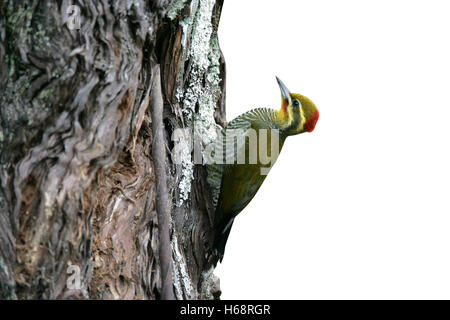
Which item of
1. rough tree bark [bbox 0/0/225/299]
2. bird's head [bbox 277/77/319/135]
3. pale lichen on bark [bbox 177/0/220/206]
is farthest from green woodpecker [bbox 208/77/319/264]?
rough tree bark [bbox 0/0/225/299]

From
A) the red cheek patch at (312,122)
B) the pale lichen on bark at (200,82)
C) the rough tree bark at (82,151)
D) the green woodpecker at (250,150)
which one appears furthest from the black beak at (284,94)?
the rough tree bark at (82,151)

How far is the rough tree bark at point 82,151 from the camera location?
2.27 metres

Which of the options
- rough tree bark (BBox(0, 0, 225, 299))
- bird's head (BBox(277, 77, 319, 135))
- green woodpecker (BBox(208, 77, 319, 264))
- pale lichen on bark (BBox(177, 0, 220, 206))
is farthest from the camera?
bird's head (BBox(277, 77, 319, 135))

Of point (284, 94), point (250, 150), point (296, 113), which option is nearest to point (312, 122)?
point (296, 113)

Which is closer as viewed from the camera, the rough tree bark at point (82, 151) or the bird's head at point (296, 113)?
the rough tree bark at point (82, 151)

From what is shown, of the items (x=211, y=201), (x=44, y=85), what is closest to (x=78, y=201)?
(x=44, y=85)

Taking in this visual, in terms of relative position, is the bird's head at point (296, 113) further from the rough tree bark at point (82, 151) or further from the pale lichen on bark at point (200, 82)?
the rough tree bark at point (82, 151)

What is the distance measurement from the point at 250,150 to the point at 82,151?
1.47m

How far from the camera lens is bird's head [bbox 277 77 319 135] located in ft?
12.1

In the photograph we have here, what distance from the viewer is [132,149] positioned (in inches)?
105

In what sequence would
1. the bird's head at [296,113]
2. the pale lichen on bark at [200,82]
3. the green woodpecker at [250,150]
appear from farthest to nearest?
the bird's head at [296,113] < the green woodpecker at [250,150] < the pale lichen on bark at [200,82]

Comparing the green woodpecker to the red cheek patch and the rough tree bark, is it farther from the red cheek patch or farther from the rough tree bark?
the rough tree bark

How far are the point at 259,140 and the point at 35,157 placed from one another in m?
1.68
